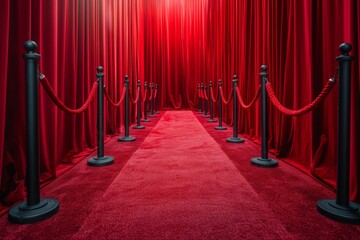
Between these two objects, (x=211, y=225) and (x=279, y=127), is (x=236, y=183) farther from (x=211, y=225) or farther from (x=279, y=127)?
(x=279, y=127)

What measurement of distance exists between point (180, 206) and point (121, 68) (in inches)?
174

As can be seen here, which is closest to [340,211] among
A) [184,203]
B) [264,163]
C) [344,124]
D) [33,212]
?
[344,124]

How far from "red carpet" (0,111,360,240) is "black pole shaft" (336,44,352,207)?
211mm

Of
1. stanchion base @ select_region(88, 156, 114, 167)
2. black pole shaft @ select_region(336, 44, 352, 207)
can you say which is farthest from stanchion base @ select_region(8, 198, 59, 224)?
black pole shaft @ select_region(336, 44, 352, 207)

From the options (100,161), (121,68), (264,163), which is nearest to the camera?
(264,163)

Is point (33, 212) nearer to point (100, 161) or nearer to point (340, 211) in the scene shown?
point (100, 161)

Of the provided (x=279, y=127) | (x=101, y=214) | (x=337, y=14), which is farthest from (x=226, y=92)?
(x=101, y=214)

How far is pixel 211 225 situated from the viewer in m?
1.47

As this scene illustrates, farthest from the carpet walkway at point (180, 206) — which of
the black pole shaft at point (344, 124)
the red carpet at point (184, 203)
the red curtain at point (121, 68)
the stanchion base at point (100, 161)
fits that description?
the red curtain at point (121, 68)

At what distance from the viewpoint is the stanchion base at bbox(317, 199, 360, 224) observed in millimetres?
1517

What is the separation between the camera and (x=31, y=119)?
1630 millimetres

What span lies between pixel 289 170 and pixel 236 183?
68 cm

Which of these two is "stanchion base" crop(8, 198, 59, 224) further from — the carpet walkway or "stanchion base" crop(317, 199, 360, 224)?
"stanchion base" crop(317, 199, 360, 224)

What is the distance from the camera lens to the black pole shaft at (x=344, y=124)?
157cm
